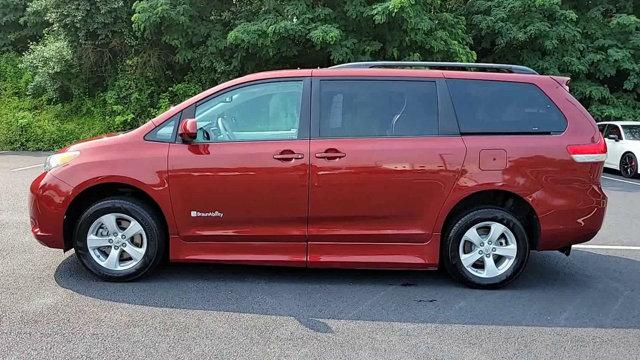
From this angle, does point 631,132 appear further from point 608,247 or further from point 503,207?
point 503,207

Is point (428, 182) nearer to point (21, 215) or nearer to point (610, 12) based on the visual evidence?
point (21, 215)

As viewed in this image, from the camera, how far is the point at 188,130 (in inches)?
179

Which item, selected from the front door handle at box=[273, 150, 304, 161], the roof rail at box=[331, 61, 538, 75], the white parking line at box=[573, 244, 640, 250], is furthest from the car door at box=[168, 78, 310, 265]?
the white parking line at box=[573, 244, 640, 250]

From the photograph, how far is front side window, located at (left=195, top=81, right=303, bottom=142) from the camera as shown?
15.6ft

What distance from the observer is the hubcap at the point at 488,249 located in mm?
4758

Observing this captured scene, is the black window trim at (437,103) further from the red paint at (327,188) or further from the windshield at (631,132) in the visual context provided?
the windshield at (631,132)

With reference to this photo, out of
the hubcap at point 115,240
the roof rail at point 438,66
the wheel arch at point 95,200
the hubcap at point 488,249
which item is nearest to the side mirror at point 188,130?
the wheel arch at point 95,200

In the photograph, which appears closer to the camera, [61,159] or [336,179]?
[336,179]

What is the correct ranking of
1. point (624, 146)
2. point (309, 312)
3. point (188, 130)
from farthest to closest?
point (624, 146), point (188, 130), point (309, 312)

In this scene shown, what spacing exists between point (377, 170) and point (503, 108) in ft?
3.98

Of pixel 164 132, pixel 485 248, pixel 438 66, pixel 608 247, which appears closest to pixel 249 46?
pixel 438 66

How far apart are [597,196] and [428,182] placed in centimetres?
143

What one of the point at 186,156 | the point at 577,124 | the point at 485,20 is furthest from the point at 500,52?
the point at 186,156

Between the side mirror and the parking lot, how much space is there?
1192 millimetres
